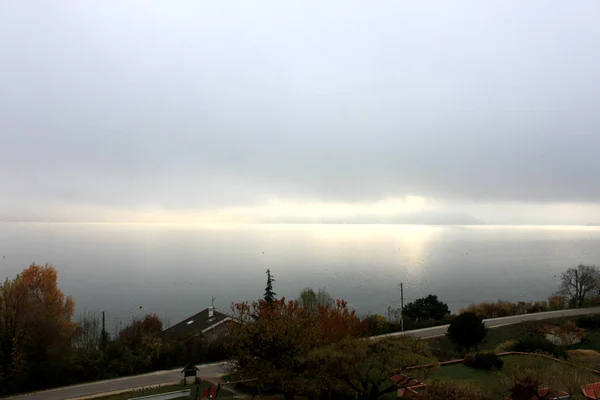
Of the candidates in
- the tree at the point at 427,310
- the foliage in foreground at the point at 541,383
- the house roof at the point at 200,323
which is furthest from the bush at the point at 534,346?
the house roof at the point at 200,323

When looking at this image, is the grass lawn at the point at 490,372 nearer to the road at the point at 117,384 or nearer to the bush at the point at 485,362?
the bush at the point at 485,362

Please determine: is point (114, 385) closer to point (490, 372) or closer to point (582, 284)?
point (490, 372)

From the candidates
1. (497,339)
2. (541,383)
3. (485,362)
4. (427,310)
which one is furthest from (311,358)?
(427,310)

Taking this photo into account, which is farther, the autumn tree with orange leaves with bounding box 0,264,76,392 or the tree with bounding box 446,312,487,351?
the tree with bounding box 446,312,487,351

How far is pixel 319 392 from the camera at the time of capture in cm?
1391

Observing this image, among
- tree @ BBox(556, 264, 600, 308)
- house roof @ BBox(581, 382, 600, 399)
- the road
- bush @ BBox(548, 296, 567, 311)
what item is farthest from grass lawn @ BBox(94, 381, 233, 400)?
tree @ BBox(556, 264, 600, 308)

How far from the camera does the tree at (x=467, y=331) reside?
24859mm

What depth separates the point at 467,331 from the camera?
24953 millimetres

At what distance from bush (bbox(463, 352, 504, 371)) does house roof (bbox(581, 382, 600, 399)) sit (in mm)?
5592

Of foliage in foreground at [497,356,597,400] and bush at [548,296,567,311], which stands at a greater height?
foliage in foreground at [497,356,597,400]

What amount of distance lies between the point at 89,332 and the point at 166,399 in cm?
3255

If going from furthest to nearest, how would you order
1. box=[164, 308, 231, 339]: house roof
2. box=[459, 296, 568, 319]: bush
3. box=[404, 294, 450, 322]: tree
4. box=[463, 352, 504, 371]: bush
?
1. box=[404, 294, 450, 322]: tree
2. box=[459, 296, 568, 319]: bush
3. box=[164, 308, 231, 339]: house roof
4. box=[463, 352, 504, 371]: bush

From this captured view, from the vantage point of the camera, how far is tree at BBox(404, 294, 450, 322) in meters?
38.2

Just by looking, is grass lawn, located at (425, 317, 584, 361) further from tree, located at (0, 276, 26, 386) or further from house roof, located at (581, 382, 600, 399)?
tree, located at (0, 276, 26, 386)
